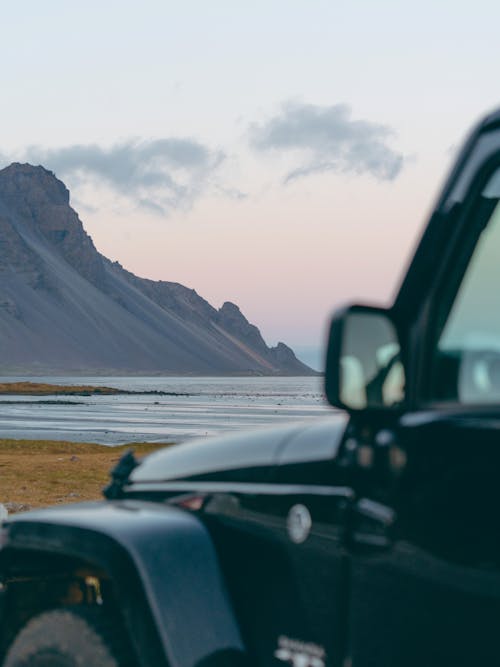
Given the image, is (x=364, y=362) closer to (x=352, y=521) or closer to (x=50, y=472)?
(x=352, y=521)

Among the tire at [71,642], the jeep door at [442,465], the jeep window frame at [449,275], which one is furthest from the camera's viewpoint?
the tire at [71,642]

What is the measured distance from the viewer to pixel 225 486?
2.90 m

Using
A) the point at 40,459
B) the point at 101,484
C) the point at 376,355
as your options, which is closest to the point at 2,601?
the point at 376,355

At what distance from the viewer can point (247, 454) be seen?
2.86 metres

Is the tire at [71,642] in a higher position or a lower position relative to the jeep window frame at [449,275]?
lower

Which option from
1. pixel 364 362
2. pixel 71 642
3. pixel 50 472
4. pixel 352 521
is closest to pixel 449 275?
pixel 364 362

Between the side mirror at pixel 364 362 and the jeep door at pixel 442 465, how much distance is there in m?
0.04

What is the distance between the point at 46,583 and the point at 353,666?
148 cm

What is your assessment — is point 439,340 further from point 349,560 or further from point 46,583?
point 46,583

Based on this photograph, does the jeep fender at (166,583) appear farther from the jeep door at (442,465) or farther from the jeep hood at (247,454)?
the jeep door at (442,465)

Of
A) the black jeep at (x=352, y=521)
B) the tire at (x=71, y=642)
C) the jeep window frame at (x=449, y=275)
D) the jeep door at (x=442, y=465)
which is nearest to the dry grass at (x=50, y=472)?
the tire at (x=71, y=642)

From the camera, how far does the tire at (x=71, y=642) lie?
302 cm

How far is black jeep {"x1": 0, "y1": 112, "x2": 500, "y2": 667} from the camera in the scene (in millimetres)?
2096

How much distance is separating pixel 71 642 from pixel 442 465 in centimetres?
148
